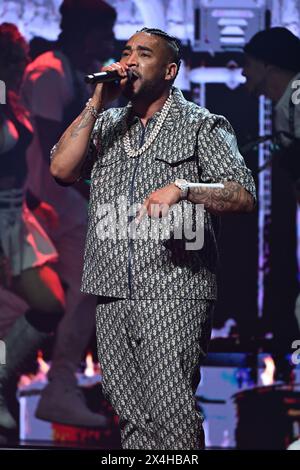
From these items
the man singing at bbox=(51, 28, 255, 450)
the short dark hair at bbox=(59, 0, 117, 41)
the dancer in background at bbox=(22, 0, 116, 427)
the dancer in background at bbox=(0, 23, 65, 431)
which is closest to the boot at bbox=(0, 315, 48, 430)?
the dancer in background at bbox=(0, 23, 65, 431)

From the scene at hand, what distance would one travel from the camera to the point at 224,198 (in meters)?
2.41

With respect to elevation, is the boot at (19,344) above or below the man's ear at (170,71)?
below

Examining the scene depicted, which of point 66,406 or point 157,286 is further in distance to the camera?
point 66,406

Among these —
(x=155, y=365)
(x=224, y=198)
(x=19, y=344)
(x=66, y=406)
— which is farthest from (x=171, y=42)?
(x=66, y=406)

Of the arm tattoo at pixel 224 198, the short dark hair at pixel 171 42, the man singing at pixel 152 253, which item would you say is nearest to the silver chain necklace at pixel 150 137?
the man singing at pixel 152 253

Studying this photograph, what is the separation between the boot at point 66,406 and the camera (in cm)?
421

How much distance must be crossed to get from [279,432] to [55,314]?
1.22 m

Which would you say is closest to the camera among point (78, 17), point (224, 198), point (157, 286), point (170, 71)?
point (224, 198)

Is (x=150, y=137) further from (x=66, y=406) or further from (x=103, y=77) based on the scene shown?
(x=66, y=406)

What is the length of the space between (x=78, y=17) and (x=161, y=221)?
6.52 ft

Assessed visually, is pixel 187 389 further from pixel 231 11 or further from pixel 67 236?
pixel 231 11

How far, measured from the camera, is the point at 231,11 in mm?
4074

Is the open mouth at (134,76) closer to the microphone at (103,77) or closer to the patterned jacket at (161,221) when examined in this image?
the microphone at (103,77)

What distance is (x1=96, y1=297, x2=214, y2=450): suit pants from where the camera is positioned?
2.48m
